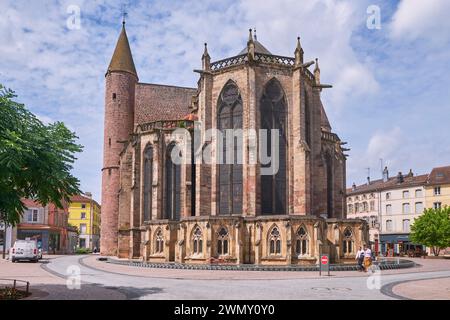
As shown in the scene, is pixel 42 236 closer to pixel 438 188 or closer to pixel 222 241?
pixel 222 241

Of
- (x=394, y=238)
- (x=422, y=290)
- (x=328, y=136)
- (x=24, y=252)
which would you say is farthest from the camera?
(x=394, y=238)

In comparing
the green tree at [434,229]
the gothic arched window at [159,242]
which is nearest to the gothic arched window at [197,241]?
the gothic arched window at [159,242]

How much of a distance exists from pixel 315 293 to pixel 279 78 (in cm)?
2175

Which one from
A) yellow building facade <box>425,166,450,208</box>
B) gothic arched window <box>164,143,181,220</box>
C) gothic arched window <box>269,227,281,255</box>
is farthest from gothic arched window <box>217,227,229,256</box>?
yellow building facade <box>425,166,450,208</box>

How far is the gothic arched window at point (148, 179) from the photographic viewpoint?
128 ft

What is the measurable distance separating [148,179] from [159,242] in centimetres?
790

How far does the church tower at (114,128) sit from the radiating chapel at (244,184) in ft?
19.0

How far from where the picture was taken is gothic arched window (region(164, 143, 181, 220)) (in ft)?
122

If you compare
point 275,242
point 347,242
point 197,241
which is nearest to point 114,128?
point 197,241

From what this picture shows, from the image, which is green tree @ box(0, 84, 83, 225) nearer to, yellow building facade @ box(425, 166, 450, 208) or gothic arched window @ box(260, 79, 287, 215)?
gothic arched window @ box(260, 79, 287, 215)

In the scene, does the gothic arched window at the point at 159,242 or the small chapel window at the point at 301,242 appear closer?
the small chapel window at the point at 301,242

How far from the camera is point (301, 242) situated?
28.4 metres

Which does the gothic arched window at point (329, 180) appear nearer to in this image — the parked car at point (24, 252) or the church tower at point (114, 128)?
the church tower at point (114, 128)

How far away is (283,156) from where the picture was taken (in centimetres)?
3444
